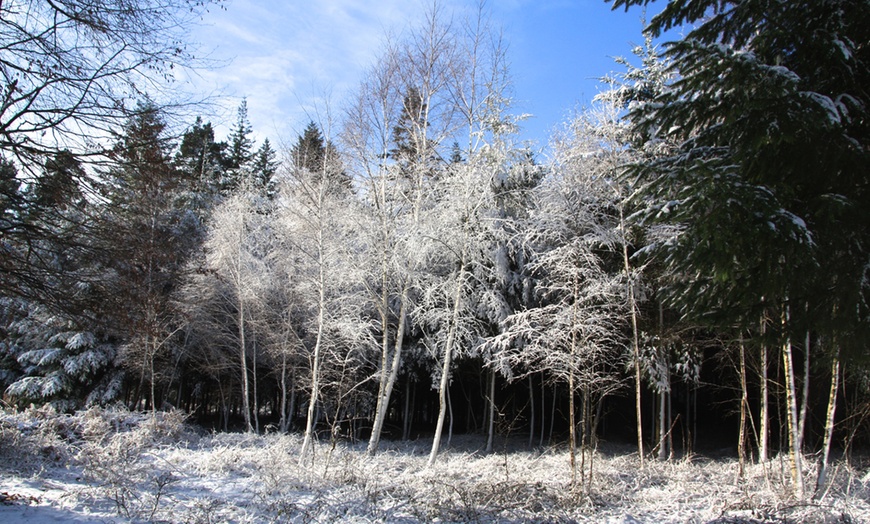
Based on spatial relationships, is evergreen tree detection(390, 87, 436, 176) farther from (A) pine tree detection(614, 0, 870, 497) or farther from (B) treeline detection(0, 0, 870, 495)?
(A) pine tree detection(614, 0, 870, 497)

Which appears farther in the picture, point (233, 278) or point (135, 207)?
point (233, 278)

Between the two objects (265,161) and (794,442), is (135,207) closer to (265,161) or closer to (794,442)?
(794,442)

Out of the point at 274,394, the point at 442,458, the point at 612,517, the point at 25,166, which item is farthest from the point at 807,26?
the point at 274,394

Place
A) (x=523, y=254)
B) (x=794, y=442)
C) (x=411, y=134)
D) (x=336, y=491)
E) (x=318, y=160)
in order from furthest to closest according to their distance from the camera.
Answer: (x=523, y=254)
(x=318, y=160)
(x=411, y=134)
(x=794, y=442)
(x=336, y=491)

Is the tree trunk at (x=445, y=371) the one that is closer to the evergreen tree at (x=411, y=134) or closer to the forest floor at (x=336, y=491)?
the forest floor at (x=336, y=491)

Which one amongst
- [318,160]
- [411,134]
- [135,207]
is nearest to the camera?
[135,207]

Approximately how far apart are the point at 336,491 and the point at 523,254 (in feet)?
33.8

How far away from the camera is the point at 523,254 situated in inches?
597

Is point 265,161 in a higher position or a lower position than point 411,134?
higher

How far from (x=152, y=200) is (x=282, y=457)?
5.00 m

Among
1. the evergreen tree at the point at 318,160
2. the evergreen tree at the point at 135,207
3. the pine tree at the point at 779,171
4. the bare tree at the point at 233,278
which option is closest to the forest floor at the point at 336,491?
the evergreen tree at the point at 135,207

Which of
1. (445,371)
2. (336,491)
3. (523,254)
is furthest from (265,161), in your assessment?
(336,491)

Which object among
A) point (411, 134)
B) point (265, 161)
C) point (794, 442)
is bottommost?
point (794, 442)

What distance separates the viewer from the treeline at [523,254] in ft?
11.8
